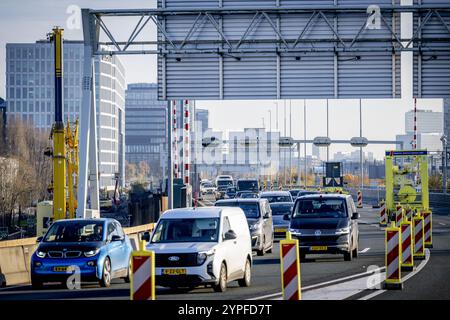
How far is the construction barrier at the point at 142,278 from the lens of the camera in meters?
14.0

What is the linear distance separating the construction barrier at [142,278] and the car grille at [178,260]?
5.06 m

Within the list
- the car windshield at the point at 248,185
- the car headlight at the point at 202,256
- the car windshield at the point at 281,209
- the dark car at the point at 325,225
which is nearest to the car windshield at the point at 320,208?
the dark car at the point at 325,225

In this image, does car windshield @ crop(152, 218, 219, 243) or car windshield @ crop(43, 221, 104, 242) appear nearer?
car windshield @ crop(152, 218, 219, 243)

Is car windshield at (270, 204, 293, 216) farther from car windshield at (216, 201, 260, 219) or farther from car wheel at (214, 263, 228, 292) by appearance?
car wheel at (214, 263, 228, 292)

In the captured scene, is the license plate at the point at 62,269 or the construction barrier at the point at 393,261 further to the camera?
the license plate at the point at 62,269

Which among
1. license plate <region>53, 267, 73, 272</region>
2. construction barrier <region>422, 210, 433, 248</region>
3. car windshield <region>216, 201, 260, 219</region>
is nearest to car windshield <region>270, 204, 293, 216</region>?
car windshield <region>216, 201, 260, 219</region>

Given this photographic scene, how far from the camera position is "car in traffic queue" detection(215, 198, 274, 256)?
31223 mm

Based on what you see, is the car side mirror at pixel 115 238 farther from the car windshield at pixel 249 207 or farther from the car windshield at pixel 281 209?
the car windshield at pixel 281 209

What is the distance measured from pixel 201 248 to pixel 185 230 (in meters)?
1.40

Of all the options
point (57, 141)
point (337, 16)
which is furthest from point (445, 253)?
point (57, 141)

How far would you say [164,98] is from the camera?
3272 cm

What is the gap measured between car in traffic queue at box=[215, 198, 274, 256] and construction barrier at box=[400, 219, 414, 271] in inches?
314

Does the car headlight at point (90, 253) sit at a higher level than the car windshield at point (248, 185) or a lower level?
lower

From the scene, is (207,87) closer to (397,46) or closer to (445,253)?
(397,46)
